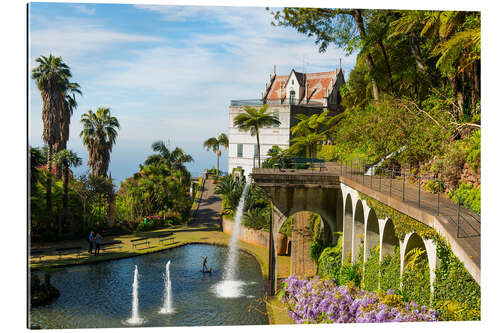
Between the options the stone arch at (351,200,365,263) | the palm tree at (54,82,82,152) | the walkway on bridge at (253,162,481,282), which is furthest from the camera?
the palm tree at (54,82,82,152)

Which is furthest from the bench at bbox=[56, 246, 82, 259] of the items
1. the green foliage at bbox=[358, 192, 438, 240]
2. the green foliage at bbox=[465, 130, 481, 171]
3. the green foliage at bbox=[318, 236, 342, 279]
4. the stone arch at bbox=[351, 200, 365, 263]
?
the green foliage at bbox=[465, 130, 481, 171]

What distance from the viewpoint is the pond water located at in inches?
488

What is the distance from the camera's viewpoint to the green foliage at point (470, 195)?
8.61 metres

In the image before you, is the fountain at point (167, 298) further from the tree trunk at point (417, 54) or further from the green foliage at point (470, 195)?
the tree trunk at point (417, 54)

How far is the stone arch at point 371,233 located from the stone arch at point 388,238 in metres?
1.42

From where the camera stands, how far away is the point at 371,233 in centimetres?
1153

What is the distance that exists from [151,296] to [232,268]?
189 inches

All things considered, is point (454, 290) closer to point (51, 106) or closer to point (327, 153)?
point (327, 153)

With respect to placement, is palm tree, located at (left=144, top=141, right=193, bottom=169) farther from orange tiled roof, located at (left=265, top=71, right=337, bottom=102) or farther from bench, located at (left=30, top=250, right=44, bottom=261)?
bench, located at (left=30, top=250, right=44, bottom=261)

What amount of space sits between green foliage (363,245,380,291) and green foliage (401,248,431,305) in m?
1.67

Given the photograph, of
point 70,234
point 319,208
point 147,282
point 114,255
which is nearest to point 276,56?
point 319,208

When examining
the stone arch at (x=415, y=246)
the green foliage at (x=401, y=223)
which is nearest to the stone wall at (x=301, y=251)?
the green foliage at (x=401, y=223)

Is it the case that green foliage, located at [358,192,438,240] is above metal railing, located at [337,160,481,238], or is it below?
below
